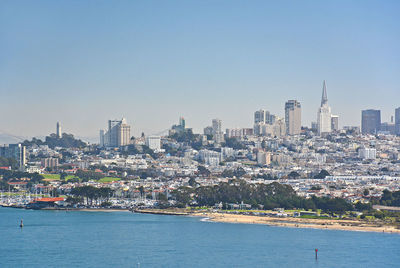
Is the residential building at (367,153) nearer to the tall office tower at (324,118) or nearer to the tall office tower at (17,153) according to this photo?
the tall office tower at (324,118)

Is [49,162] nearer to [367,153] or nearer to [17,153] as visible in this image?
[17,153]

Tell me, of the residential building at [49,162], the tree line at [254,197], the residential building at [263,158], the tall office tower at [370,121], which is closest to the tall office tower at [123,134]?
the residential building at [49,162]

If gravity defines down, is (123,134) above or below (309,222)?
above

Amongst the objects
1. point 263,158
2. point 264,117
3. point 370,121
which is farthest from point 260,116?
point 263,158

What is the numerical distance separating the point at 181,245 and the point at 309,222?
8.29 meters

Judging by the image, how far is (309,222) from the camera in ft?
108

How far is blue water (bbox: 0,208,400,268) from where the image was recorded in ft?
75.9

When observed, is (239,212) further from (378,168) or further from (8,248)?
(378,168)

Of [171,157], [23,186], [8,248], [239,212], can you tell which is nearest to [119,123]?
[171,157]

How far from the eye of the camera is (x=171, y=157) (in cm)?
8631

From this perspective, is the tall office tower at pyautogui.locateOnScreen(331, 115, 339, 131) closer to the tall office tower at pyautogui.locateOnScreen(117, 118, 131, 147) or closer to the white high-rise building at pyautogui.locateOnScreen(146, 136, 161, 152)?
the white high-rise building at pyautogui.locateOnScreen(146, 136, 161, 152)

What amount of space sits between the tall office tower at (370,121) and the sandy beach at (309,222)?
76.1 m

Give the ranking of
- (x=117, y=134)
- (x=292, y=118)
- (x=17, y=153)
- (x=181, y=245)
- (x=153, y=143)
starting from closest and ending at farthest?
(x=181, y=245)
(x=17, y=153)
(x=153, y=143)
(x=117, y=134)
(x=292, y=118)

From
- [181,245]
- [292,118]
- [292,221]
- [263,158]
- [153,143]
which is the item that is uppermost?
[292,118]
